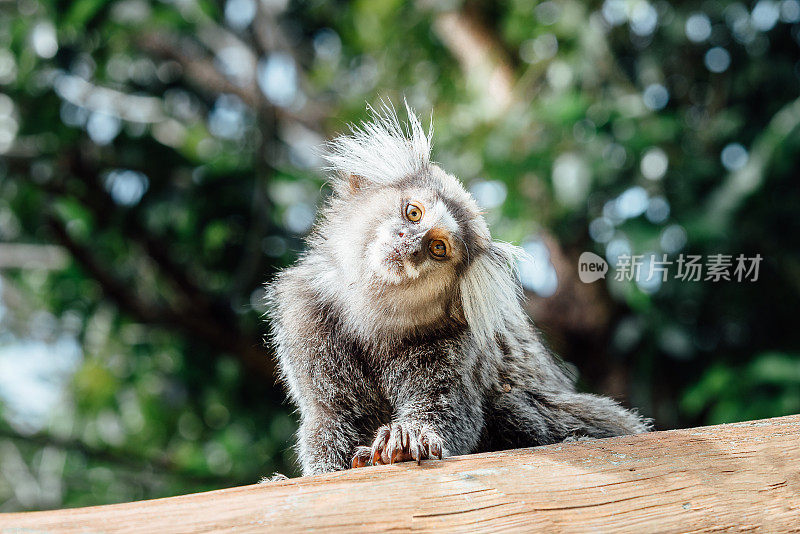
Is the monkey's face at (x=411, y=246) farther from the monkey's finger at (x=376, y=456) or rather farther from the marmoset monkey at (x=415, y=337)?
the monkey's finger at (x=376, y=456)

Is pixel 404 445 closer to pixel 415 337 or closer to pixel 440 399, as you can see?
pixel 440 399

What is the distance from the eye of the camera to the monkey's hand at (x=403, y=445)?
2.05 metres

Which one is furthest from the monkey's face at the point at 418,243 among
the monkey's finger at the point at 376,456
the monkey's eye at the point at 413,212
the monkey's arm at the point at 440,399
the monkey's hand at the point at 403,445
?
the monkey's finger at the point at 376,456

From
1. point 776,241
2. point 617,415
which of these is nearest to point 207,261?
point 617,415

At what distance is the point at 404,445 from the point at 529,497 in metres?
0.37

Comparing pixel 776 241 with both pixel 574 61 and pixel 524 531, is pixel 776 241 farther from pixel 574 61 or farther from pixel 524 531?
pixel 524 531

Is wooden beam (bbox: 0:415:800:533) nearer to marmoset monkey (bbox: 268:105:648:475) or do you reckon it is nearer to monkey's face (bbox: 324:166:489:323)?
marmoset monkey (bbox: 268:105:648:475)

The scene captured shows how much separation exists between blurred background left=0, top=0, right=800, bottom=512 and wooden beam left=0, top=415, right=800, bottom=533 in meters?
1.19

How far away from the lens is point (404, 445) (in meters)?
2.05

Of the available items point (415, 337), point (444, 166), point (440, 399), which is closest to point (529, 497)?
point (440, 399)

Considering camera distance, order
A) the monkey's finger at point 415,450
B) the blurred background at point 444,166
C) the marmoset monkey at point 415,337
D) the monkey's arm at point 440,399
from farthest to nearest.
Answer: the blurred background at point 444,166 → the marmoset monkey at point 415,337 → the monkey's arm at point 440,399 → the monkey's finger at point 415,450

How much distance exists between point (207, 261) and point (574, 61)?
267 centimetres

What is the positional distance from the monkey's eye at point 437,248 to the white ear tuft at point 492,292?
14 cm

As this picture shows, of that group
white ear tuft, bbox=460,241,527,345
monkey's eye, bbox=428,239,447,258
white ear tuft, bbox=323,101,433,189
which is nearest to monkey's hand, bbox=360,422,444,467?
white ear tuft, bbox=460,241,527,345
